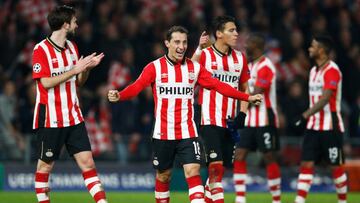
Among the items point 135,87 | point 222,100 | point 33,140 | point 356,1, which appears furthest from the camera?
point 356,1

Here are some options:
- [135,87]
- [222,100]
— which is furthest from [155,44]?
[135,87]

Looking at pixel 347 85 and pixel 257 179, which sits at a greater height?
pixel 347 85

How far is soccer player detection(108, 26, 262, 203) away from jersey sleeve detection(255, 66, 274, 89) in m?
3.09

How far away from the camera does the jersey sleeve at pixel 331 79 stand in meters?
13.8

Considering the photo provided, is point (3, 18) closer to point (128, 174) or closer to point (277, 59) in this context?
point (128, 174)

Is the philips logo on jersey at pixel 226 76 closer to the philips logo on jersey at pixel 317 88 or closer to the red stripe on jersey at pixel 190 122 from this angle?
the red stripe on jersey at pixel 190 122

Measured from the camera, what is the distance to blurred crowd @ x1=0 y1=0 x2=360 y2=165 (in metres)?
18.2

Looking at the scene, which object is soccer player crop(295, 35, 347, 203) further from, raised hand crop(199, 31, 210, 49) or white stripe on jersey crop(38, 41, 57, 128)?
white stripe on jersey crop(38, 41, 57, 128)

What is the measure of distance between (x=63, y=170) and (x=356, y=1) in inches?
330

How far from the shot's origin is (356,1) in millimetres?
22625

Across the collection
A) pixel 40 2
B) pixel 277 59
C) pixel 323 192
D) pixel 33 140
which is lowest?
pixel 323 192

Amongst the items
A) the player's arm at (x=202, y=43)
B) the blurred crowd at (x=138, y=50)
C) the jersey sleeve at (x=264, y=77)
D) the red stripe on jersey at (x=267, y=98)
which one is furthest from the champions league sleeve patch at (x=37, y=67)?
the blurred crowd at (x=138, y=50)

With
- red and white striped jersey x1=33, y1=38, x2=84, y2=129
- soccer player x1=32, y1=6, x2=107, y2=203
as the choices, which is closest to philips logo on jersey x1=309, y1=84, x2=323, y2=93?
soccer player x1=32, y1=6, x2=107, y2=203

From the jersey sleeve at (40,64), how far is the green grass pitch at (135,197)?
13.3 feet
